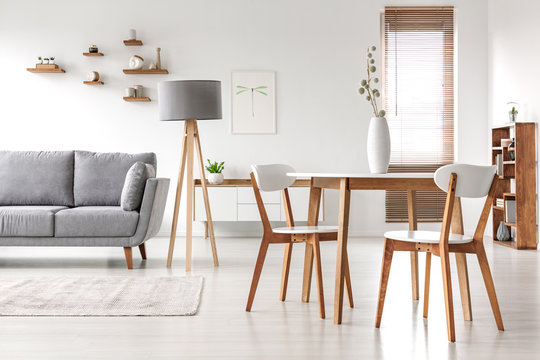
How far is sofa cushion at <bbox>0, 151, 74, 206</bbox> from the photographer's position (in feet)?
17.1

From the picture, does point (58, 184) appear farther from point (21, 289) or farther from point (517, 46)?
point (517, 46)

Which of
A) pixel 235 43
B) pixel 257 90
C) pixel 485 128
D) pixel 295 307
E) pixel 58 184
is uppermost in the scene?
pixel 235 43

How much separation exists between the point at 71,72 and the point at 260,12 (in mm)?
2362

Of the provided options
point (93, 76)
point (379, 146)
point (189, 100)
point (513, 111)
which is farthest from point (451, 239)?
point (93, 76)

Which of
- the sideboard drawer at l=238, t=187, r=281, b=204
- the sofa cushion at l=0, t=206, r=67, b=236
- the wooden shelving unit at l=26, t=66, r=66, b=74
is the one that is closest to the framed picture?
the sideboard drawer at l=238, t=187, r=281, b=204

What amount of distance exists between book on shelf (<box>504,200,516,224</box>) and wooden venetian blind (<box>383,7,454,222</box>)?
1127 millimetres

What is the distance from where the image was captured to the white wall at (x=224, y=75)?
6.95 metres

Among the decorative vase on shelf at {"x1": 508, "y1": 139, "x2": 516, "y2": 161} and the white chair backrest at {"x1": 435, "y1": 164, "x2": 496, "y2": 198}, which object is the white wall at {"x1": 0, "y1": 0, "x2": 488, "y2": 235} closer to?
the decorative vase on shelf at {"x1": 508, "y1": 139, "x2": 516, "y2": 161}

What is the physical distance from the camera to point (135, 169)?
474 centimetres

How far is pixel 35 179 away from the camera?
5.28 meters

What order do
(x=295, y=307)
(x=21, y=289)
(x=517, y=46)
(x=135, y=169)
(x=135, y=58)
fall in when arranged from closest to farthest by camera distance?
(x=295, y=307) < (x=21, y=289) < (x=135, y=169) < (x=517, y=46) < (x=135, y=58)

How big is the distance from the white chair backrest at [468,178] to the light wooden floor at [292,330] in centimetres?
67

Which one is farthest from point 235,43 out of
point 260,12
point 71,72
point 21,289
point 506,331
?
point 506,331

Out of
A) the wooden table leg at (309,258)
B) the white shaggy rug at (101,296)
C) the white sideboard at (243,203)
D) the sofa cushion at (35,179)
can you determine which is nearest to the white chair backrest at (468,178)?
the wooden table leg at (309,258)
